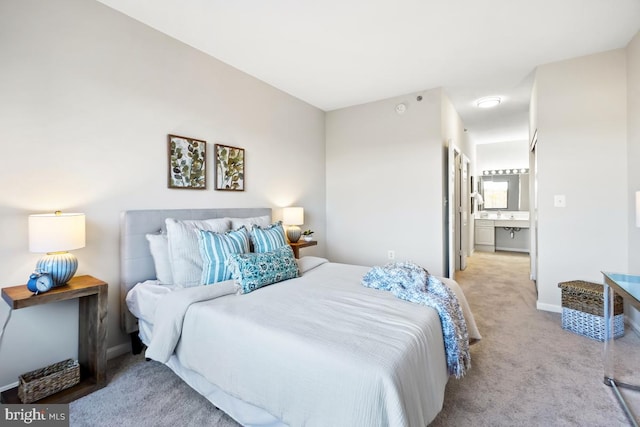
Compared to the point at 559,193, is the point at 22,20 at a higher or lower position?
higher

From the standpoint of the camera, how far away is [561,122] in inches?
121

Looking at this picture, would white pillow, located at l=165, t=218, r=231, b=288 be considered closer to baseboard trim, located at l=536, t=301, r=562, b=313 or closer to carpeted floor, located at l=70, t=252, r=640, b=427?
carpeted floor, located at l=70, t=252, r=640, b=427

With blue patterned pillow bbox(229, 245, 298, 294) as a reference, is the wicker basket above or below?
below

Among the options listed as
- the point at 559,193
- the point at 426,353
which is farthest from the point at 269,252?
the point at 559,193

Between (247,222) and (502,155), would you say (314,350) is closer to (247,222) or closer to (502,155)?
(247,222)

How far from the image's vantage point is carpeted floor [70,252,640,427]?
160 centimetres

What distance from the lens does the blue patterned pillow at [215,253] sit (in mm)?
2143

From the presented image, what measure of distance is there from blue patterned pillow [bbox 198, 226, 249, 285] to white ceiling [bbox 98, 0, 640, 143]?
180 cm

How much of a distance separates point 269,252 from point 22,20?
7.35 feet

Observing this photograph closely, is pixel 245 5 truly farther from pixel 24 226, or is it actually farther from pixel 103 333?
pixel 103 333

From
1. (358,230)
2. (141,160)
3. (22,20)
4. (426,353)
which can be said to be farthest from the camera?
(358,230)

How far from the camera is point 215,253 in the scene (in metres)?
2.18

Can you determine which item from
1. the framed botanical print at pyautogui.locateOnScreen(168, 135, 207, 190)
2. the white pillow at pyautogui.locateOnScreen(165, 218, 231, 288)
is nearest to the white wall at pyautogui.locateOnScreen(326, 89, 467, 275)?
the framed botanical print at pyautogui.locateOnScreen(168, 135, 207, 190)

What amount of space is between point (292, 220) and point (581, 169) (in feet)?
10.6
